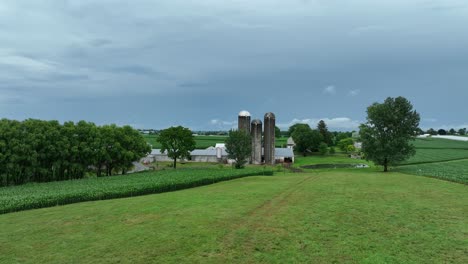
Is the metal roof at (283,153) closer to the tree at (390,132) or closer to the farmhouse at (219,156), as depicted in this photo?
the farmhouse at (219,156)

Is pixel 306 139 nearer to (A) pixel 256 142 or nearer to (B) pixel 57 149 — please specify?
(A) pixel 256 142

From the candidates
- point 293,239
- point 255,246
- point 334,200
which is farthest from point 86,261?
point 334,200

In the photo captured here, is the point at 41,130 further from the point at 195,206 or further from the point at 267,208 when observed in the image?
the point at 267,208

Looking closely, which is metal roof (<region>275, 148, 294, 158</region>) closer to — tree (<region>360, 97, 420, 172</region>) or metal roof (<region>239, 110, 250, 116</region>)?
metal roof (<region>239, 110, 250, 116</region>)

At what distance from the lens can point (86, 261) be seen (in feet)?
37.8

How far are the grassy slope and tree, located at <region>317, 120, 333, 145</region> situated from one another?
110387mm

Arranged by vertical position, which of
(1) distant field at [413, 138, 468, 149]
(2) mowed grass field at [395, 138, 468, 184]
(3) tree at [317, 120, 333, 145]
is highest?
(3) tree at [317, 120, 333, 145]

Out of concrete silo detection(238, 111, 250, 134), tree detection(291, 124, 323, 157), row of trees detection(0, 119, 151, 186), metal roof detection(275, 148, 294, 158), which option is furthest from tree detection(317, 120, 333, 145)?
row of trees detection(0, 119, 151, 186)

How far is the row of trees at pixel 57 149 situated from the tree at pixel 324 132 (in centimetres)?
8927

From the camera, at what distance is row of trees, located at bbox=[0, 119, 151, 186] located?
43.2 m

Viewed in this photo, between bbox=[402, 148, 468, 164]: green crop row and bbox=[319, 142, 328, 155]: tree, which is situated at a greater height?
bbox=[319, 142, 328, 155]: tree

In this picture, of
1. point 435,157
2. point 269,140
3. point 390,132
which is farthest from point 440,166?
point 269,140

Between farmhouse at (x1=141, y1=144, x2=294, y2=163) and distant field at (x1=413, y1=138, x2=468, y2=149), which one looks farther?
distant field at (x1=413, y1=138, x2=468, y2=149)

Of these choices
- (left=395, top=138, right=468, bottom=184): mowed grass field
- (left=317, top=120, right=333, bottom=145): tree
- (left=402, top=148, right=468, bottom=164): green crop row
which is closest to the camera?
(left=395, top=138, right=468, bottom=184): mowed grass field
